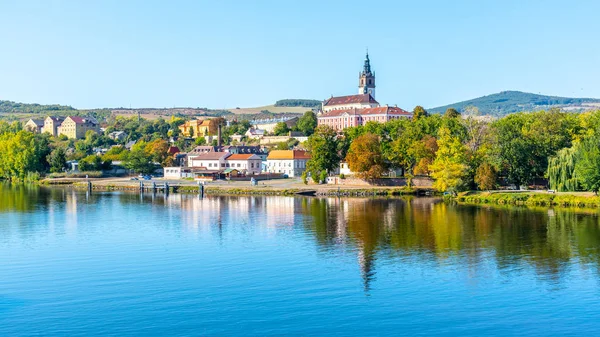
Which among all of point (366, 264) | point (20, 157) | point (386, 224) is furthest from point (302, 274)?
point (20, 157)

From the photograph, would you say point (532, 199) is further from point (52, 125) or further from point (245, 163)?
point (52, 125)

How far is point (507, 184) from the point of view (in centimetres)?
6116

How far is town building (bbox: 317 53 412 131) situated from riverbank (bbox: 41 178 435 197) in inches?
1590

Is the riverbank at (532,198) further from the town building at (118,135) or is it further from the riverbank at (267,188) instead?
the town building at (118,135)

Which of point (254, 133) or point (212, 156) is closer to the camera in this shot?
point (212, 156)

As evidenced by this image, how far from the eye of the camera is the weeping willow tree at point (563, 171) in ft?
175

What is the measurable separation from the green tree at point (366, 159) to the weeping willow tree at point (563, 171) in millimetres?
16370

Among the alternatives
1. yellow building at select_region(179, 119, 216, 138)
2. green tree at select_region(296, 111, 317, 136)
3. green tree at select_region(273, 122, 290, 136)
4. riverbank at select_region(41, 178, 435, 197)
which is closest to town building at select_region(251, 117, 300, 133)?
green tree at select_region(273, 122, 290, 136)

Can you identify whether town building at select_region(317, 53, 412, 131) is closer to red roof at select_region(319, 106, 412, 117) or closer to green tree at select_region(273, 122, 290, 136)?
red roof at select_region(319, 106, 412, 117)

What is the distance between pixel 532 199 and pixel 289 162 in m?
36.1

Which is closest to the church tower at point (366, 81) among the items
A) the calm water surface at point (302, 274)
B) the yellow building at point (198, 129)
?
the yellow building at point (198, 129)

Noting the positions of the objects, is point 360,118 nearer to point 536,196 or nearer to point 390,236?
point 536,196

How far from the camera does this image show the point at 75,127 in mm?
147000

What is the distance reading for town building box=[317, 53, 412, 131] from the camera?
117 meters
